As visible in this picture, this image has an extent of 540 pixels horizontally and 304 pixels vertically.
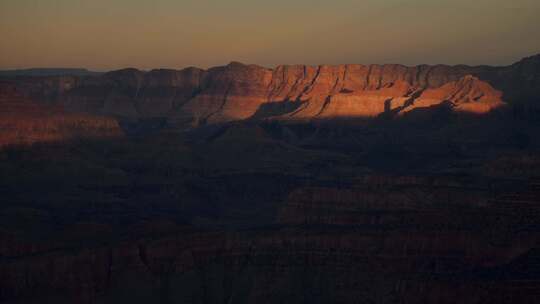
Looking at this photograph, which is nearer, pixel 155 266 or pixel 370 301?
pixel 370 301

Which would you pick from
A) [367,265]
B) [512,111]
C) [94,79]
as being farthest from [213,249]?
[94,79]

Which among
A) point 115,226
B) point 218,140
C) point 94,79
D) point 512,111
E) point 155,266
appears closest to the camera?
point 155,266

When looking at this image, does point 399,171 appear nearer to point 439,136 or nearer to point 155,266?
point 439,136

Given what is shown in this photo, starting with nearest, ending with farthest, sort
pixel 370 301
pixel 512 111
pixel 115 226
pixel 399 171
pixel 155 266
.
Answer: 1. pixel 370 301
2. pixel 155 266
3. pixel 115 226
4. pixel 399 171
5. pixel 512 111

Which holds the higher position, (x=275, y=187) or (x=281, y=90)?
(x=281, y=90)

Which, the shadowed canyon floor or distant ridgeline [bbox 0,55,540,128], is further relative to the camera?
distant ridgeline [bbox 0,55,540,128]

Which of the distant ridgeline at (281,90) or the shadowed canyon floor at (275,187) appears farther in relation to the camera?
the distant ridgeline at (281,90)

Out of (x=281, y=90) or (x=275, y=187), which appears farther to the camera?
(x=281, y=90)

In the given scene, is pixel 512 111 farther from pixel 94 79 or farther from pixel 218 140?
pixel 94 79
